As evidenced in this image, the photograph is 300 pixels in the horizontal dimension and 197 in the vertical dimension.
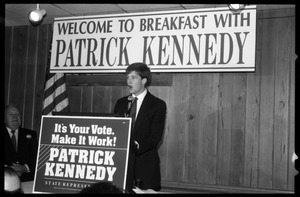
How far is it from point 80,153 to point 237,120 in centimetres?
237

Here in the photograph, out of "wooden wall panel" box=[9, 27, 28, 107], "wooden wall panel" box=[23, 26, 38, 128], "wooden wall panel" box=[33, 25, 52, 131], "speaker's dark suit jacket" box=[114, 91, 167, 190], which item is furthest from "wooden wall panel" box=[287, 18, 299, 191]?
"wooden wall panel" box=[9, 27, 28, 107]

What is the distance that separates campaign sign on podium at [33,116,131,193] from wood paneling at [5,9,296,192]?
7.51ft

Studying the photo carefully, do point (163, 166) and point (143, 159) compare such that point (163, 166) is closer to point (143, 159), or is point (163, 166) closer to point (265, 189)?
point (265, 189)

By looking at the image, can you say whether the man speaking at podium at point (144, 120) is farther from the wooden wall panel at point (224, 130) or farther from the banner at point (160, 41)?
the wooden wall panel at point (224, 130)

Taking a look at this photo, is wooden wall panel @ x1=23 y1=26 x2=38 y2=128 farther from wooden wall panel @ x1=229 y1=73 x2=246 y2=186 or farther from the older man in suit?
wooden wall panel @ x1=229 y1=73 x2=246 y2=186

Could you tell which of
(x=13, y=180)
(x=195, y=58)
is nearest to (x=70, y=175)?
(x=13, y=180)

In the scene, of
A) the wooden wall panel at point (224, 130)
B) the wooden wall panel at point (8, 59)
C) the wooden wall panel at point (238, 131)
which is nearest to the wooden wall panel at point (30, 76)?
the wooden wall panel at point (8, 59)

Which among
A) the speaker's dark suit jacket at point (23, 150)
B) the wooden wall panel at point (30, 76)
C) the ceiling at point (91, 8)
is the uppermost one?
the ceiling at point (91, 8)

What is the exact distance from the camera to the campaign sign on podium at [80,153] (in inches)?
71.9

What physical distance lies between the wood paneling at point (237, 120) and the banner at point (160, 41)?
62 cm

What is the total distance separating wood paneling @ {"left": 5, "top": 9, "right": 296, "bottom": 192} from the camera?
148 inches

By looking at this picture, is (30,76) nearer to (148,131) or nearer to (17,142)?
(17,142)
